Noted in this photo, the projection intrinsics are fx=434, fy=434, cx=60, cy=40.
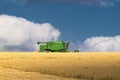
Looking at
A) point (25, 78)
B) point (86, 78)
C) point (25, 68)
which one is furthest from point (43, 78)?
point (25, 68)

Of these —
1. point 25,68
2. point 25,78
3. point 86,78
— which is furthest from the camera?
point 25,68

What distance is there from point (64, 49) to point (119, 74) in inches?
2618

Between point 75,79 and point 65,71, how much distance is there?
6.02 meters

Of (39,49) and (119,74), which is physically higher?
(39,49)

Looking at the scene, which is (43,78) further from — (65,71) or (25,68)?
(25,68)

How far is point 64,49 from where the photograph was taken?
103 m

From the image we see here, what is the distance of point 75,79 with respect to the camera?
35.2m

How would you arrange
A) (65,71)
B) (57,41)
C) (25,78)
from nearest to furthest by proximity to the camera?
(25,78) → (65,71) → (57,41)

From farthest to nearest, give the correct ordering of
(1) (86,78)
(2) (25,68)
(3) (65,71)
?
(2) (25,68), (3) (65,71), (1) (86,78)

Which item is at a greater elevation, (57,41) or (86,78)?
(57,41)

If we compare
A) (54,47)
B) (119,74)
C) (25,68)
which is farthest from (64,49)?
(119,74)

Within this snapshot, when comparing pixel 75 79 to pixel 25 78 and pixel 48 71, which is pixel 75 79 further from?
pixel 48 71

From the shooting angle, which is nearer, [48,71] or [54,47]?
[48,71]

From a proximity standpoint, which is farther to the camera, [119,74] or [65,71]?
[65,71]
